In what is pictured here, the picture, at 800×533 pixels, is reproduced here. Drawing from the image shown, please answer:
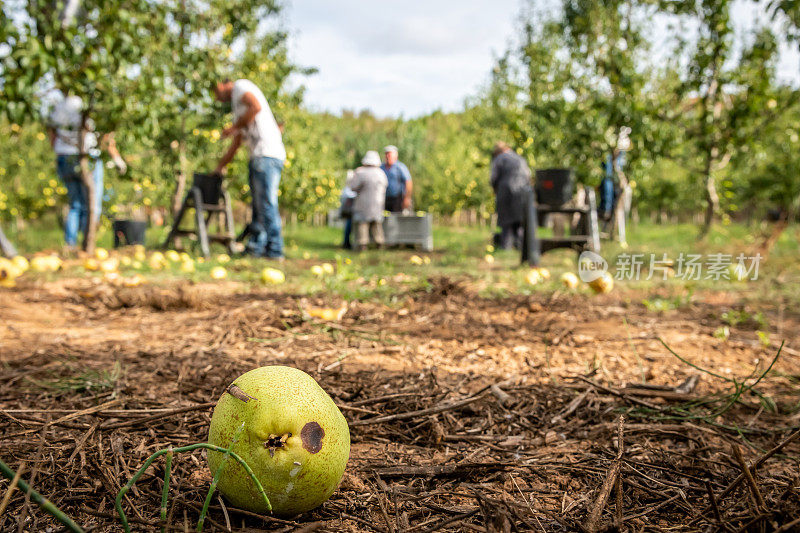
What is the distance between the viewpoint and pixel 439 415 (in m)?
1.90

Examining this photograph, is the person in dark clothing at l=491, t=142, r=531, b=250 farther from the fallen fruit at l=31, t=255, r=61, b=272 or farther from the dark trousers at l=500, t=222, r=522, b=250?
the fallen fruit at l=31, t=255, r=61, b=272

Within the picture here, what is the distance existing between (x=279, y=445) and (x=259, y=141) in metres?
6.89

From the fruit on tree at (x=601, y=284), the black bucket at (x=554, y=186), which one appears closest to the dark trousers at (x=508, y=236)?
the black bucket at (x=554, y=186)

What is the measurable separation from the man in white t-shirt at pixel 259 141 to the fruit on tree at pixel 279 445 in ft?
22.1

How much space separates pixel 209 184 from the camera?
8.96m

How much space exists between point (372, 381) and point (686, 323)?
2.63m

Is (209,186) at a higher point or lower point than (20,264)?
higher

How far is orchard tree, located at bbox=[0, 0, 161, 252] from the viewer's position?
5.68m

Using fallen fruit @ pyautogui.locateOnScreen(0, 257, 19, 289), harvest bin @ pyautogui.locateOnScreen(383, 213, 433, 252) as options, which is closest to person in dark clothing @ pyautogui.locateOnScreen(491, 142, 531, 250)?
harvest bin @ pyautogui.locateOnScreen(383, 213, 433, 252)

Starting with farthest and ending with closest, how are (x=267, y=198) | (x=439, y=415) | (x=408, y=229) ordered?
(x=408, y=229) → (x=267, y=198) → (x=439, y=415)

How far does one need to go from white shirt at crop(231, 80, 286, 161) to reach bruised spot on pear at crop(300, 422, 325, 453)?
6819 millimetres

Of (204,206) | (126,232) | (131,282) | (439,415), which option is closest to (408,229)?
(204,206)

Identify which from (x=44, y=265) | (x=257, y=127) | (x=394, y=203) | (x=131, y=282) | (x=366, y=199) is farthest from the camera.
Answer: (x=394, y=203)

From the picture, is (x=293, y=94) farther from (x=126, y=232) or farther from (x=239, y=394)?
(x=239, y=394)
